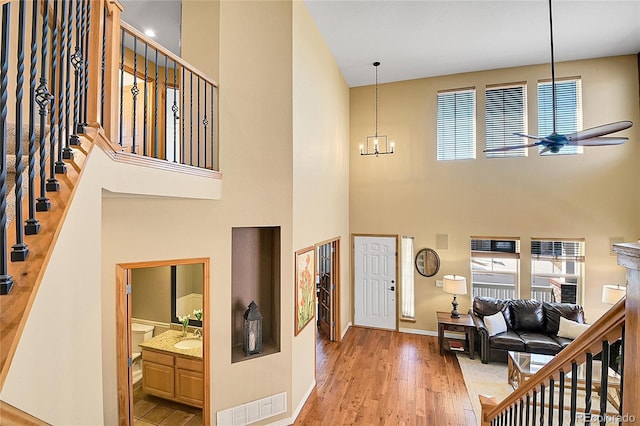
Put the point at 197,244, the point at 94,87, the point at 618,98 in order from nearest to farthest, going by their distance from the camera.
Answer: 1. the point at 94,87
2. the point at 197,244
3. the point at 618,98

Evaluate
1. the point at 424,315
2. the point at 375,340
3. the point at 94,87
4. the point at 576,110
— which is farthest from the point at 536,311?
the point at 94,87

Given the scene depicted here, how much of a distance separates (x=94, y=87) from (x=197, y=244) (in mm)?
1888

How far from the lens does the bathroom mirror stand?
4699mm

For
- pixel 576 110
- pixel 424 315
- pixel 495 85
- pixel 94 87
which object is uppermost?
pixel 495 85

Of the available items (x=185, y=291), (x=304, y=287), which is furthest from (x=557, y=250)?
(x=185, y=291)

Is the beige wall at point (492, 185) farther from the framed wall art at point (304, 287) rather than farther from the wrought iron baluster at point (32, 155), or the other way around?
the wrought iron baluster at point (32, 155)

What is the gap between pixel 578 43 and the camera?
5.15m

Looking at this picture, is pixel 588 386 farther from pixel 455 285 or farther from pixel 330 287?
pixel 330 287

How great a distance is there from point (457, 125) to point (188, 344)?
6208 mm

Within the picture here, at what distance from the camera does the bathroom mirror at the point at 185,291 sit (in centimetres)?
470

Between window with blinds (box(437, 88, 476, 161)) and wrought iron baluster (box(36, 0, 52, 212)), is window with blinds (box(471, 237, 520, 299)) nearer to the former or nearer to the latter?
window with blinds (box(437, 88, 476, 161))

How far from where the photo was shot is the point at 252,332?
12.0 ft

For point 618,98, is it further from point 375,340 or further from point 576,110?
point 375,340

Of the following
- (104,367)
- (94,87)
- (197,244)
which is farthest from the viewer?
(197,244)
